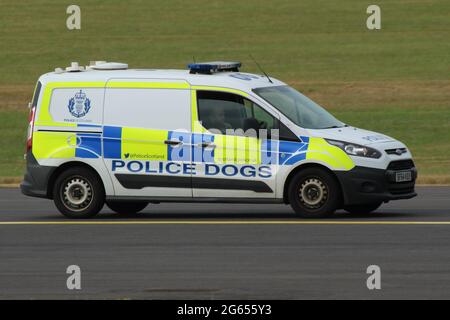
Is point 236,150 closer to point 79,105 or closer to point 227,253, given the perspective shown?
point 79,105

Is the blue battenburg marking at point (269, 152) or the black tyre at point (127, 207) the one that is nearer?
the blue battenburg marking at point (269, 152)

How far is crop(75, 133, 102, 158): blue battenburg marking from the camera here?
16438mm

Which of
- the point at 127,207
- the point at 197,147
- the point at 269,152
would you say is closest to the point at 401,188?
the point at 269,152

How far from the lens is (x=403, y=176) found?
1603cm

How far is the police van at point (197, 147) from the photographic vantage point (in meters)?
15.8

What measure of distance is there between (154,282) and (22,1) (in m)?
37.8

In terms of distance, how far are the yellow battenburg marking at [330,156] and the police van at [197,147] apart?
1 cm

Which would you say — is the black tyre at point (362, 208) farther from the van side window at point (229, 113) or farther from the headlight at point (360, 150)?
the van side window at point (229, 113)

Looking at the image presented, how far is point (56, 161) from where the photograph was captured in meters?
16.6

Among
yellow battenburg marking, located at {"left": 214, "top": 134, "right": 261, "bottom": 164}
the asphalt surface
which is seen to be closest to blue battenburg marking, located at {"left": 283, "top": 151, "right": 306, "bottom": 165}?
yellow battenburg marking, located at {"left": 214, "top": 134, "right": 261, "bottom": 164}

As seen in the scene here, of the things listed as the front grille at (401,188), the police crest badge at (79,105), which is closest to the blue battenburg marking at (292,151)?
the front grille at (401,188)

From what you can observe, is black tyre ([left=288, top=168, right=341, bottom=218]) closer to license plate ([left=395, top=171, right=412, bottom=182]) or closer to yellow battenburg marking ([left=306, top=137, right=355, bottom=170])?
yellow battenburg marking ([left=306, top=137, right=355, bottom=170])

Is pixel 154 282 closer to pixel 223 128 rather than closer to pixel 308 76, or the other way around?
pixel 223 128

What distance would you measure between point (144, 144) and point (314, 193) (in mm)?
2197
